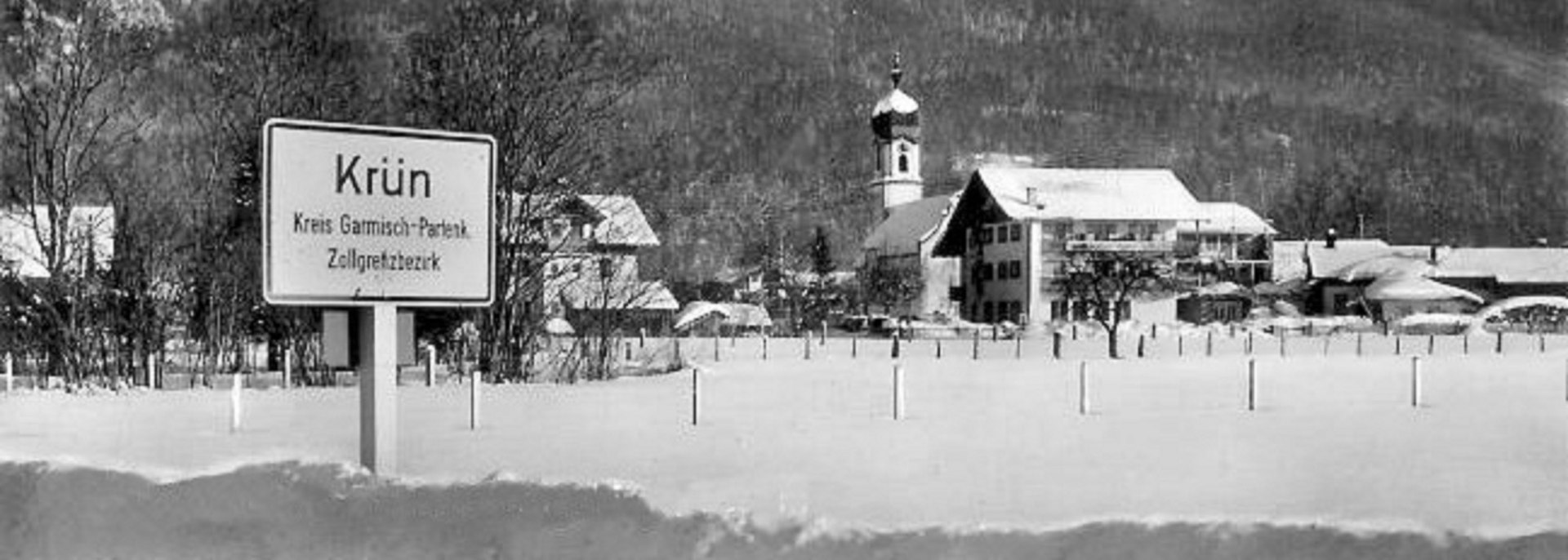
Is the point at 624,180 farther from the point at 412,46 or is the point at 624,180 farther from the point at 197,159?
the point at 197,159

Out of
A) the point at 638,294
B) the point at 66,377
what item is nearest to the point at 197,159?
the point at 66,377

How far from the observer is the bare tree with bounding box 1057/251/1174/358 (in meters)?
80.4

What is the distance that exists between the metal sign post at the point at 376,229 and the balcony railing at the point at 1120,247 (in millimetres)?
81254

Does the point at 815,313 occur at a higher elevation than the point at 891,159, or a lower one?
lower

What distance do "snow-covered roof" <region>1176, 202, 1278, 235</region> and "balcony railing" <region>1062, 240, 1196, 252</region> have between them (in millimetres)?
1569

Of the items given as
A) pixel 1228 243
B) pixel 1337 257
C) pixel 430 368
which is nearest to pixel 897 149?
pixel 1228 243

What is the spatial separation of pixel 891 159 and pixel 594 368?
305 feet

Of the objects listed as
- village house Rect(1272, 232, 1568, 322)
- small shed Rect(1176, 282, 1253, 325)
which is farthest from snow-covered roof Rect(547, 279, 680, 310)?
village house Rect(1272, 232, 1568, 322)

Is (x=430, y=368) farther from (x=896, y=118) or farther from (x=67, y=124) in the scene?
(x=896, y=118)

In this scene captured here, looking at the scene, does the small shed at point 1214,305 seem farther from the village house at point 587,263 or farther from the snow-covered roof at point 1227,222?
the village house at point 587,263

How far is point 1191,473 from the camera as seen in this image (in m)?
13.5

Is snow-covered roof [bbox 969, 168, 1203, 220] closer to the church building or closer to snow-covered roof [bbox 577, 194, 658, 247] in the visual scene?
the church building

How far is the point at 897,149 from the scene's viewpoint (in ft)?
424

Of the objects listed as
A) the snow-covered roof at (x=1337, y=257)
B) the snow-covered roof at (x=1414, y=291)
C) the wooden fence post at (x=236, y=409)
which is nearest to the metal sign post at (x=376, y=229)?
the wooden fence post at (x=236, y=409)
